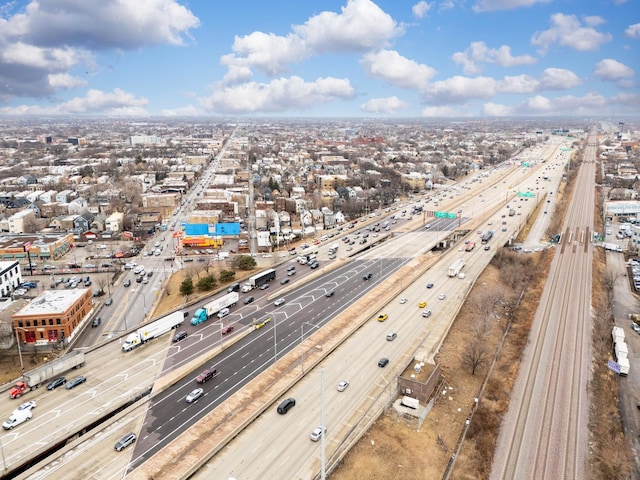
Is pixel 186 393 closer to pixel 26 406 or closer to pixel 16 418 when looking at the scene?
pixel 26 406

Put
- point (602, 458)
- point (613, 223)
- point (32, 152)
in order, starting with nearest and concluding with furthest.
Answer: point (602, 458), point (613, 223), point (32, 152)

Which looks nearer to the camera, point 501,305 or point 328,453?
point 328,453

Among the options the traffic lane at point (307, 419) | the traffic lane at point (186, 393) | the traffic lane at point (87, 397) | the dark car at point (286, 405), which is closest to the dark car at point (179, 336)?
the traffic lane at point (87, 397)

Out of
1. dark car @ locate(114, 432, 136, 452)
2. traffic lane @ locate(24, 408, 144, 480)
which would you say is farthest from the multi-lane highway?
dark car @ locate(114, 432, 136, 452)

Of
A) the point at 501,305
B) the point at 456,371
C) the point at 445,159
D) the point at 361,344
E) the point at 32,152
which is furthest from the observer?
the point at 32,152

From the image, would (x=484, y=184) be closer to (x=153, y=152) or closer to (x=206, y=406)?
(x=206, y=406)

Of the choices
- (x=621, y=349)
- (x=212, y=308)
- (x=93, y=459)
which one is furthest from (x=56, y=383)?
(x=621, y=349)

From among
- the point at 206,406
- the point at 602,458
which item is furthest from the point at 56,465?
the point at 602,458
